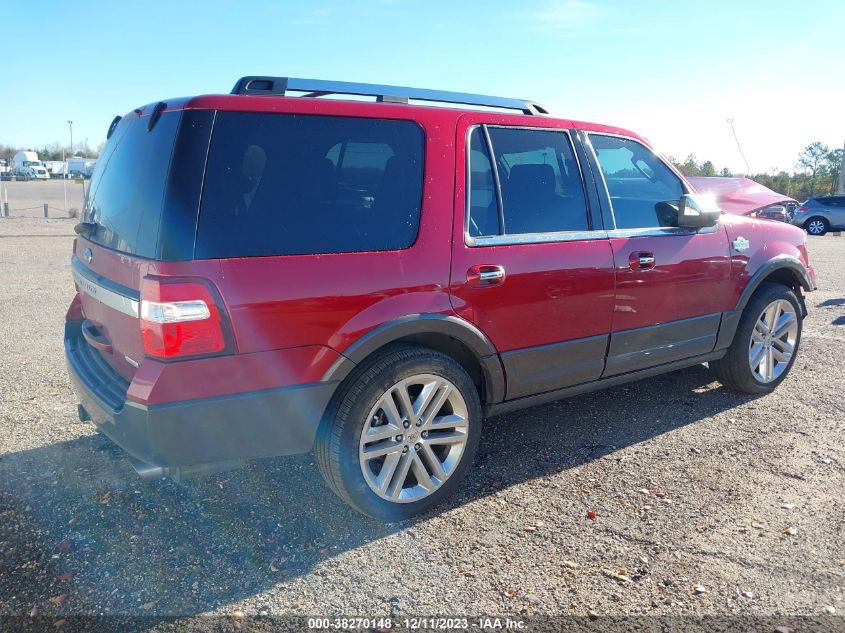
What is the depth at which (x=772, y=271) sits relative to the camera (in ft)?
15.7

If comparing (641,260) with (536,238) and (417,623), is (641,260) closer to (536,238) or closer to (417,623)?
(536,238)

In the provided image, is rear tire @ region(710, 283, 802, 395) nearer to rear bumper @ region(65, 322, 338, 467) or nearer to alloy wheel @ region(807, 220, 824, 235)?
rear bumper @ region(65, 322, 338, 467)

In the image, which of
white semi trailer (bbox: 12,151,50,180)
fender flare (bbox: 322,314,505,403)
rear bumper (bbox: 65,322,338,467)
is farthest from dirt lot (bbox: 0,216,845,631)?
white semi trailer (bbox: 12,151,50,180)

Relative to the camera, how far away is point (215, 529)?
A: 3.09m

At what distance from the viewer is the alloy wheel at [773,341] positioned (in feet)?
15.9

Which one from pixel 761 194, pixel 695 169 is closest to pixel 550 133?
pixel 761 194

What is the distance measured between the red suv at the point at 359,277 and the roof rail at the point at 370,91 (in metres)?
0.01

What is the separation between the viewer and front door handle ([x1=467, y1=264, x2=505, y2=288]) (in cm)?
321

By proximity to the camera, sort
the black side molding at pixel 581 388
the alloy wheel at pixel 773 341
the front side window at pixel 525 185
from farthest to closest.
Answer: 1. the alloy wheel at pixel 773 341
2. the black side molding at pixel 581 388
3. the front side window at pixel 525 185

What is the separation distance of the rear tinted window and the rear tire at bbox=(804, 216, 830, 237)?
24.8m

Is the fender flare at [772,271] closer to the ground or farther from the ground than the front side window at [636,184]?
closer to the ground

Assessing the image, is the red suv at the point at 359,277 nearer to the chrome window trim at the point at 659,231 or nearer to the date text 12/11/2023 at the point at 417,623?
the chrome window trim at the point at 659,231

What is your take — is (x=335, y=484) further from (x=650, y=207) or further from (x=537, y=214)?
(x=650, y=207)

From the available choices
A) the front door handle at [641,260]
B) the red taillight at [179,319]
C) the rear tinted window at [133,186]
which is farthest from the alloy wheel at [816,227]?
the red taillight at [179,319]
